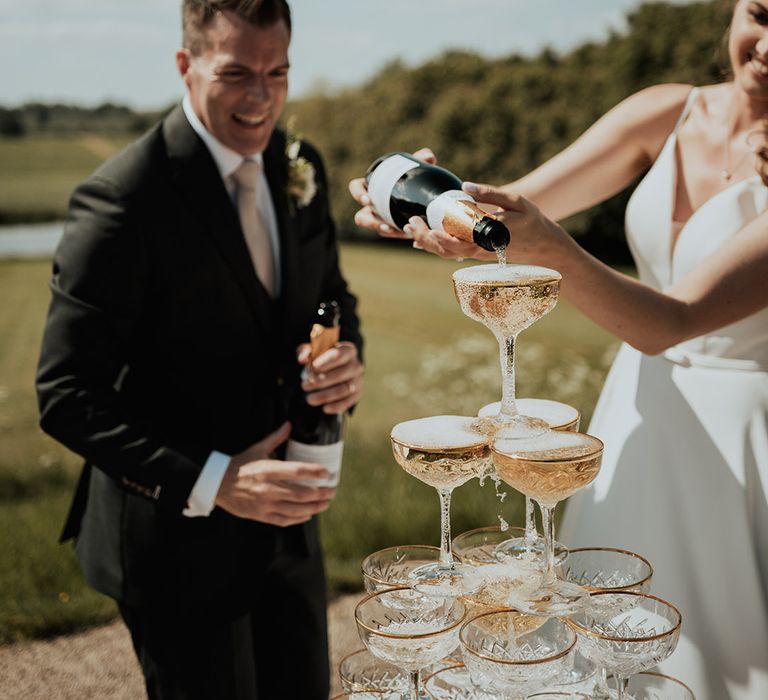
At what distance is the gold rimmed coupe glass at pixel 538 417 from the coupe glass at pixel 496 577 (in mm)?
24

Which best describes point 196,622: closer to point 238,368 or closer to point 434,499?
point 238,368

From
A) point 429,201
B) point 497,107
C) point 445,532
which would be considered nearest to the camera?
point 445,532

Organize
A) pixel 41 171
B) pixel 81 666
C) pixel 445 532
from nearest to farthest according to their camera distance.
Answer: pixel 445 532, pixel 81 666, pixel 41 171

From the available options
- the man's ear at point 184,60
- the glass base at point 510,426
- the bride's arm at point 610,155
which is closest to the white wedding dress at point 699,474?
the bride's arm at point 610,155

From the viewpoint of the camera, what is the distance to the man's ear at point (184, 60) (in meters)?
2.64

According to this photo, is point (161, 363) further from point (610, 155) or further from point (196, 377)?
point (610, 155)

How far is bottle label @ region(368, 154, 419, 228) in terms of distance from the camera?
195 centimetres

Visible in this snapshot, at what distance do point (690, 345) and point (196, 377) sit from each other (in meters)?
1.38

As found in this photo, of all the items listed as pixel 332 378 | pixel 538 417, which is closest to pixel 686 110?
pixel 332 378

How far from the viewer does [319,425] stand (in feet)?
9.12

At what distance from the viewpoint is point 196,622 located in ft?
8.25

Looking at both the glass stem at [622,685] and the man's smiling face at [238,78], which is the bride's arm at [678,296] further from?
the man's smiling face at [238,78]

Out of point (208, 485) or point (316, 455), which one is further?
point (316, 455)

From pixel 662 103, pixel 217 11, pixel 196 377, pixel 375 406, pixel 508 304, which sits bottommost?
pixel 375 406
